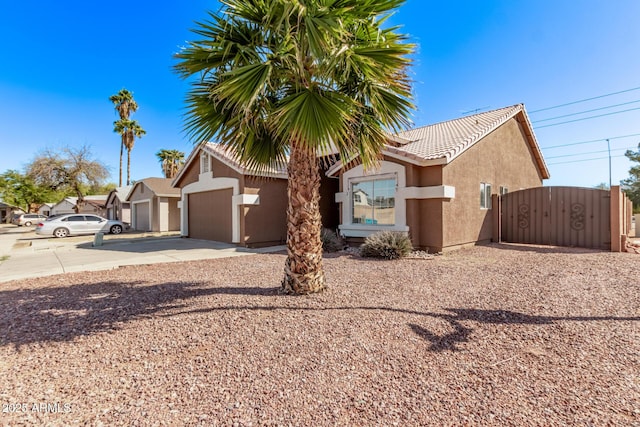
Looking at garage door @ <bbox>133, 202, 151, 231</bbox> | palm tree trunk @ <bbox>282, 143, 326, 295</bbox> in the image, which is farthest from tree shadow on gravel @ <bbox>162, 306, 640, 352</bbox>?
garage door @ <bbox>133, 202, 151, 231</bbox>

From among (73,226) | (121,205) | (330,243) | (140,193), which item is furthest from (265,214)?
(121,205)

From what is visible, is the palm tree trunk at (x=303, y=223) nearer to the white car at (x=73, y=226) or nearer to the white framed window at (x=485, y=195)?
the white framed window at (x=485, y=195)

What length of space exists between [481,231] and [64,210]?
67.1 metres

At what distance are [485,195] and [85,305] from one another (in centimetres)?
1393

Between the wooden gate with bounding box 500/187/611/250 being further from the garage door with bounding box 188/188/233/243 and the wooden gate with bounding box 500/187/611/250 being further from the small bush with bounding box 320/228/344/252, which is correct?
the garage door with bounding box 188/188/233/243

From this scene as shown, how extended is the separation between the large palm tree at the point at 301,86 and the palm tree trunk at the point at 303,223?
0.02 meters

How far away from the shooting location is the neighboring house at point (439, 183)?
424 inches

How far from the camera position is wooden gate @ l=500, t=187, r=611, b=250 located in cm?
1141

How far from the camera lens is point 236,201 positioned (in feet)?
43.2

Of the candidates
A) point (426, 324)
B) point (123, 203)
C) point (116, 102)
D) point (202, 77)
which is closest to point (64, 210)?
point (116, 102)

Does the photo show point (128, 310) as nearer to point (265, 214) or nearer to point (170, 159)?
point (265, 214)

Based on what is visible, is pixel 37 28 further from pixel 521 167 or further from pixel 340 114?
pixel 521 167

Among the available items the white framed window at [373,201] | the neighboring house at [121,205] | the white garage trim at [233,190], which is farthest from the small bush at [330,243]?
the neighboring house at [121,205]

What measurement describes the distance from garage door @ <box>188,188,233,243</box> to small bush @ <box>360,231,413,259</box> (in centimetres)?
721
